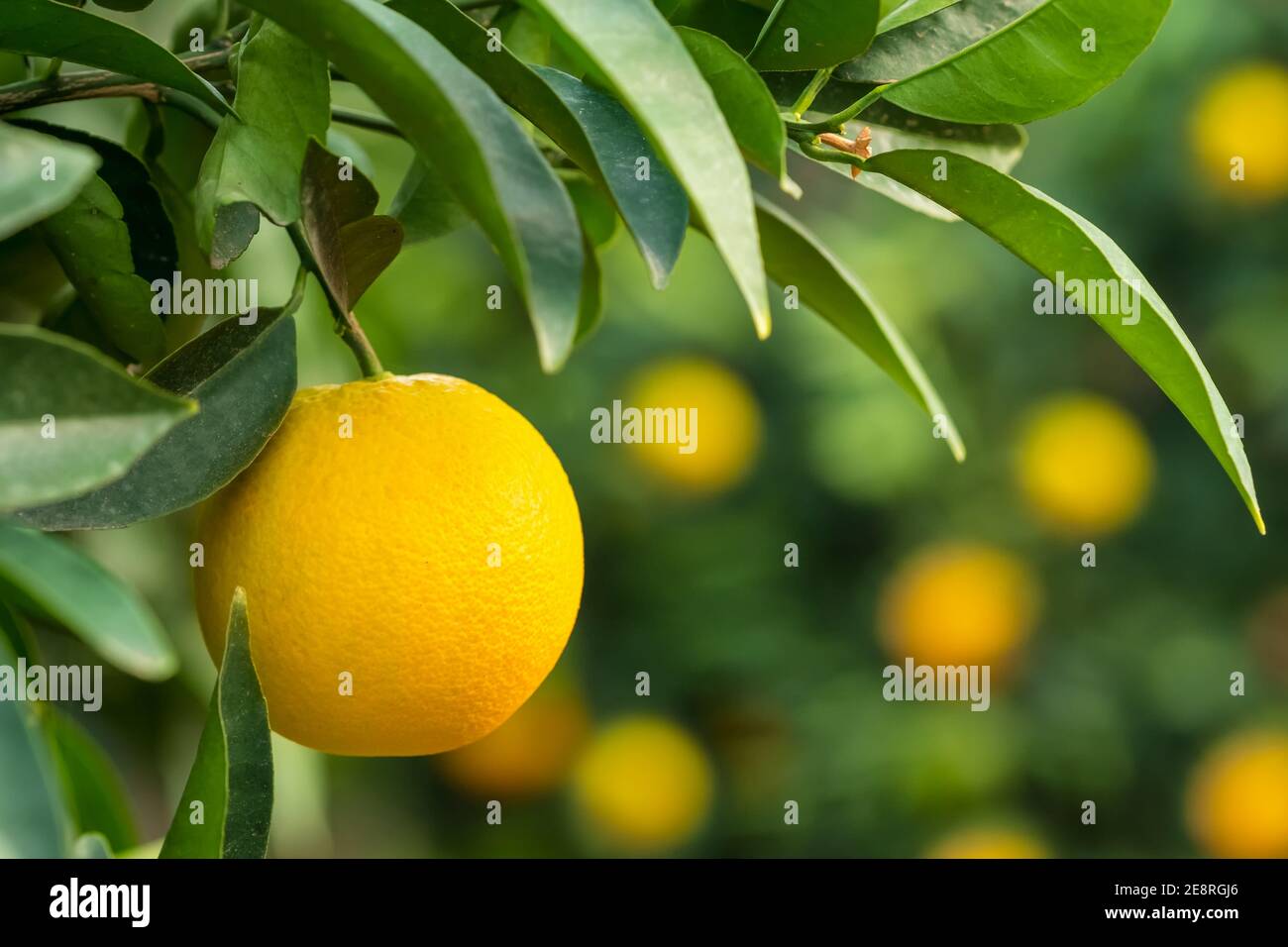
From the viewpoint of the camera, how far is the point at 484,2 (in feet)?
1.66

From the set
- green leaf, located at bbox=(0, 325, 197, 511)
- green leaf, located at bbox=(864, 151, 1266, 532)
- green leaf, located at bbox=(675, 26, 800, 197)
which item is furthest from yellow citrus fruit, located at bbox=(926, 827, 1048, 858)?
green leaf, located at bbox=(0, 325, 197, 511)

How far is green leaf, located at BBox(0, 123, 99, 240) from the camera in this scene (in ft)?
0.84

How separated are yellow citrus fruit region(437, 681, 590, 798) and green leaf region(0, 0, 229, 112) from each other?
1422mm

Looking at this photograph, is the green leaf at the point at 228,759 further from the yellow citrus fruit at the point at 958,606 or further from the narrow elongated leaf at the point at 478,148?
the yellow citrus fruit at the point at 958,606

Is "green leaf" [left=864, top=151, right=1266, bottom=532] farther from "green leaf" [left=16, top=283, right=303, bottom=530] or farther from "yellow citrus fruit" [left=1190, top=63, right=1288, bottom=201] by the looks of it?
"yellow citrus fruit" [left=1190, top=63, right=1288, bottom=201]

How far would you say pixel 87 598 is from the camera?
0.98 ft

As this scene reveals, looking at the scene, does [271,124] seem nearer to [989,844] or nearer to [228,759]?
[228,759]

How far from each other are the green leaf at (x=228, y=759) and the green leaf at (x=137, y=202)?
0.16 meters

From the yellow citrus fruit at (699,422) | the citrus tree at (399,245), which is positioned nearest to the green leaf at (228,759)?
the citrus tree at (399,245)

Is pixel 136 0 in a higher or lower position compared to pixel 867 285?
lower

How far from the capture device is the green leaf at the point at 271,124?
402 millimetres

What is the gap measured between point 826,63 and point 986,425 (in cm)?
124
